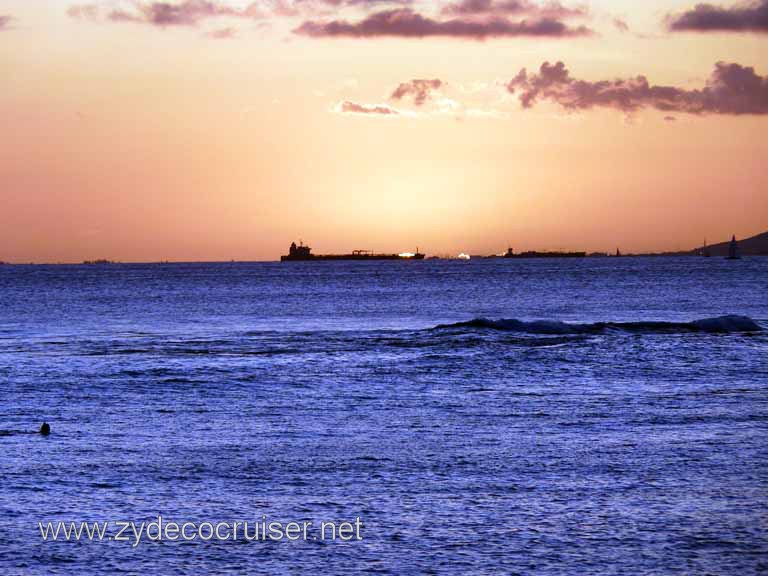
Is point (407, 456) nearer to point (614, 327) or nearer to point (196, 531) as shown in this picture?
point (196, 531)

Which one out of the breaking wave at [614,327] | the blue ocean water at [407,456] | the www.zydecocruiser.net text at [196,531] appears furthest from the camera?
the breaking wave at [614,327]

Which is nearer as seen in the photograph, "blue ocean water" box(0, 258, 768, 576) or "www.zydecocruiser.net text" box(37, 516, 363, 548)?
"blue ocean water" box(0, 258, 768, 576)

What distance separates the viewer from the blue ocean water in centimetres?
1448

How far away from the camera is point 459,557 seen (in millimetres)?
14211

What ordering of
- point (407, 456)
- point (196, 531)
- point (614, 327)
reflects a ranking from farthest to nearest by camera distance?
1. point (614, 327)
2. point (407, 456)
3. point (196, 531)

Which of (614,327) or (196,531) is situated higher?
(614,327)

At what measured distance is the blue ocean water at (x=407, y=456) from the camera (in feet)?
47.5

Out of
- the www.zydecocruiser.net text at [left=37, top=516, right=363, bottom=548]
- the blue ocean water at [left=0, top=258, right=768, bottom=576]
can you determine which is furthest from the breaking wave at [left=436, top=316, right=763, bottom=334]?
the www.zydecocruiser.net text at [left=37, top=516, right=363, bottom=548]

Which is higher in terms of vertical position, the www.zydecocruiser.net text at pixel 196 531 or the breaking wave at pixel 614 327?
the breaking wave at pixel 614 327

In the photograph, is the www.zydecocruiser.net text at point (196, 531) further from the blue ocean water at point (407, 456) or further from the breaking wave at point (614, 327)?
the breaking wave at point (614, 327)

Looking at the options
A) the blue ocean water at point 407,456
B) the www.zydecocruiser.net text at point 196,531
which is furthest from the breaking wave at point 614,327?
the www.zydecocruiser.net text at point 196,531

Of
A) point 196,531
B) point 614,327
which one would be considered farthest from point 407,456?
point 614,327

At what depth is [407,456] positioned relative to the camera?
68.4ft

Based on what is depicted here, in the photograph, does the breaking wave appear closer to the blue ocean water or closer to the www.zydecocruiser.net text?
the blue ocean water
